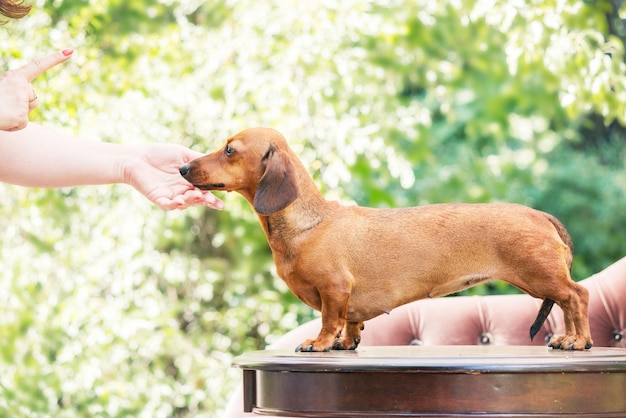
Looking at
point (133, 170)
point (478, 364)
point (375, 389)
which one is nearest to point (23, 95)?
point (133, 170)

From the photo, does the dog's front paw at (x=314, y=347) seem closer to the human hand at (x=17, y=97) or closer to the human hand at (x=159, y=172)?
the human hand at (x=159, y=172)

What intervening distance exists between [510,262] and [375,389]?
0.39 meters

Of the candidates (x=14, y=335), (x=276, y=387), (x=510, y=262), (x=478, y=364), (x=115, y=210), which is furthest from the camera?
(x=14, y=335)

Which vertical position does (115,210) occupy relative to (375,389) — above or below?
above

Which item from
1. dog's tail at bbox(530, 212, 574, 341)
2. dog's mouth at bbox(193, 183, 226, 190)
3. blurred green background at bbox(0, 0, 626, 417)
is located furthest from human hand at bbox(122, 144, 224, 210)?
blurred green background at bbox(0, 0, 626, 417)

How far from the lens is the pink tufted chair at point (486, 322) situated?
7.85 feet

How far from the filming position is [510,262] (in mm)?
1595

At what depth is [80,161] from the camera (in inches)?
76.5

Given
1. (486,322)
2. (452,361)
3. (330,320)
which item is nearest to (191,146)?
(486,322)

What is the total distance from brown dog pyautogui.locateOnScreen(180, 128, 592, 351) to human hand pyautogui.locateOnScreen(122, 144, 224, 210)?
245mm

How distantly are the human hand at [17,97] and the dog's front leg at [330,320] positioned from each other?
61cm

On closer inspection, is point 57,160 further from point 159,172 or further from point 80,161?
point 159,172

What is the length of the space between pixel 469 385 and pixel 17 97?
2.88ft

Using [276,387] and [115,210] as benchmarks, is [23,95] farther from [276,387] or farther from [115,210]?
[115,210]
